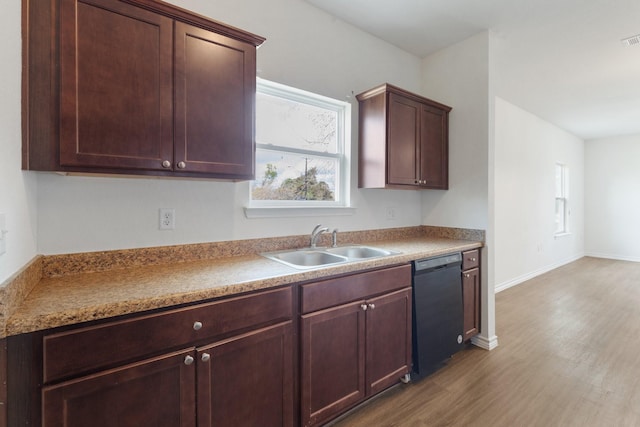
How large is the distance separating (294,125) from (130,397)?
1946mm

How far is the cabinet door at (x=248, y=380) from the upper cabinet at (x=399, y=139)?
1.55 metres

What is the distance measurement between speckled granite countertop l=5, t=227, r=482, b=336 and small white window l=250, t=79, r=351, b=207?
24.6 inches

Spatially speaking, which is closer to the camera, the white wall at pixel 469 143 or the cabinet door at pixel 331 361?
the cabinet door at pixel 331 361

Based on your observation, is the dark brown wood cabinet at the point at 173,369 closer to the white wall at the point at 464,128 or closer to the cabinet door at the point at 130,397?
the cabinet door at the point at 130,397

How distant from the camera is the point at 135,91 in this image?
1368 millimetres

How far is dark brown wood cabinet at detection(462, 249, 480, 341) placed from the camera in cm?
253

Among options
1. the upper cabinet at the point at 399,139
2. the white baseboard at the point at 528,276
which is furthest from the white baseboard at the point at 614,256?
the upper cabinet at the point at 399,139

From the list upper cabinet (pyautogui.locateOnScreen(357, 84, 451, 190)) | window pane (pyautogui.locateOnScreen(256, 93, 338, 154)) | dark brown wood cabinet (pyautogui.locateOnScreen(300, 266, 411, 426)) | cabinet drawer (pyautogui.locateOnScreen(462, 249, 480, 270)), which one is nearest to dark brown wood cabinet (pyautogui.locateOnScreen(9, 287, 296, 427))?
dark brown wood cabinet (pyautogui.locateOnScreen(300, 266, 411, 426))

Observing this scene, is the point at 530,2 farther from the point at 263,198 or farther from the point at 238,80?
the point at 263,198

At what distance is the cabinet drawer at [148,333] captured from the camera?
987 millimetres

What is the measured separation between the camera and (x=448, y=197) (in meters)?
3.00

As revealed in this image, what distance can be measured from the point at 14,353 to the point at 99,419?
357 mm

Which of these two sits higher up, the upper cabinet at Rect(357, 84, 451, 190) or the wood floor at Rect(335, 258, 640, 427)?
the upper cabinet at Rect(357, 84, 451, 190)

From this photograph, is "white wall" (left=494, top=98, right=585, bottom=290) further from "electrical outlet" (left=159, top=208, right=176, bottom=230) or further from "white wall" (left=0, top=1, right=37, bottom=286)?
"white wall" (left=0, top=1, right=37, bottom=286)
